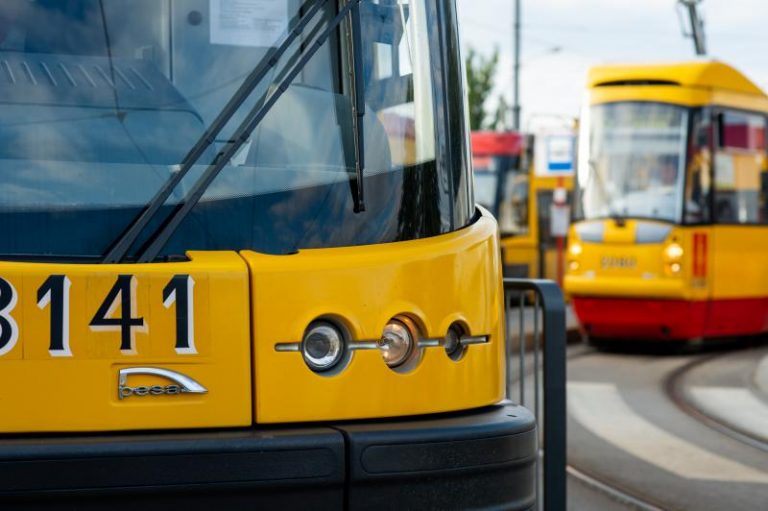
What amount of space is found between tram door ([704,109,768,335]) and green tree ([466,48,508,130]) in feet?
86.0

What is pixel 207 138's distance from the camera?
12.7 ft

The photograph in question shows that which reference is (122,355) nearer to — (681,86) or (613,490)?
(613,490)

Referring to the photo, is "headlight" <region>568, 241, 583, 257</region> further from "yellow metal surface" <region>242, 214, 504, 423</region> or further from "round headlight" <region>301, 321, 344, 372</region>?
"round headlight" <region>301, 321, 344, 372</region>

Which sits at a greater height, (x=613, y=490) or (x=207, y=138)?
(x=207, y=138)

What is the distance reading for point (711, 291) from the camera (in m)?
14.3

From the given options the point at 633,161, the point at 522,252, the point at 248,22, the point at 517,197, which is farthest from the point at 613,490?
the point at 517,197

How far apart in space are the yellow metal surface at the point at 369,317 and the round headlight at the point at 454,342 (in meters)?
0.02

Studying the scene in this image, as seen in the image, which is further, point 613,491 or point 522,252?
point 522,252

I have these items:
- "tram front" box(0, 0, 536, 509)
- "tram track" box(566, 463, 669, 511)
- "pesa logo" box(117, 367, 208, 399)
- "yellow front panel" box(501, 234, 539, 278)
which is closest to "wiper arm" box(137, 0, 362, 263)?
"tram front" box(0, 0, 536, 509)

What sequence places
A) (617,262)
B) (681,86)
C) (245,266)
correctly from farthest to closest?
(617,262) → (681,86) → (245,266)

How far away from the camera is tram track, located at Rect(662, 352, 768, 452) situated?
30.0 feet

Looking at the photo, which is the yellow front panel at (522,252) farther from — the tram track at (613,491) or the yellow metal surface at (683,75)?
the tram track at (613,491)

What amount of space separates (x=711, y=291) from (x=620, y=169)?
1.52m

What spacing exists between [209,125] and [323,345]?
681 millimetres
